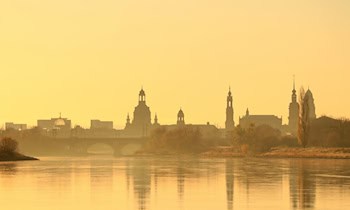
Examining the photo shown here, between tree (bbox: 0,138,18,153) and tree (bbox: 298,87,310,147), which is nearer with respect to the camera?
tree (bbox: 0,138,18,153)

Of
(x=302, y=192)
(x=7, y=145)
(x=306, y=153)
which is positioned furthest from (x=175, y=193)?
(x=306, y=153)

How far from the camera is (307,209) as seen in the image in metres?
42.0

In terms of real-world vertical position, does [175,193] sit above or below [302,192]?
below

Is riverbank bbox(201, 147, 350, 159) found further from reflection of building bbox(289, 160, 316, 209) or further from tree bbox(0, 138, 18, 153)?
reflection of building bbox(289, 160, 316, 209)

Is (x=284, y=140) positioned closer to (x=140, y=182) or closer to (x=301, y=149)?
(x=301, y=149)

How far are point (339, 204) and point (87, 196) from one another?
1594 cm

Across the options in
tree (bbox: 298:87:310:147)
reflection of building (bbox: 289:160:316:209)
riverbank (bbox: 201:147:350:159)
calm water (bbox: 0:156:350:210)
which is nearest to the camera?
calm water (bbox: 0:156:350:210)

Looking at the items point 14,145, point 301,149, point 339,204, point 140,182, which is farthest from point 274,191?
point 301,149

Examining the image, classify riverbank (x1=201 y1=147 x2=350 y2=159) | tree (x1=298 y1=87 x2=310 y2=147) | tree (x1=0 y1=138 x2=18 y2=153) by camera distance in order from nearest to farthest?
tree (x1=0 y1=138 x2=18 y2=153), riverbank (x1=201 y1=147 x2=350 y2=159), tree (x1=298 y1=87 x2=310 y2=147)

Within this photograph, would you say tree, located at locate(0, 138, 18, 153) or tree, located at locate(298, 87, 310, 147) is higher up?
tree, located at locate(298, 87, 310, 147)

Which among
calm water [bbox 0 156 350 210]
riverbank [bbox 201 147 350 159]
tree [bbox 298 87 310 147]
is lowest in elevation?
calm water [bbox 0 156 350 210]

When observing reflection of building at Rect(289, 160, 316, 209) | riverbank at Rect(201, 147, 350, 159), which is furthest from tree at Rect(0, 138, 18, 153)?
reflection of building at Rect(289, 160, 316, 209)

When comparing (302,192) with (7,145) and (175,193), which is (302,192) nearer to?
(175,193)

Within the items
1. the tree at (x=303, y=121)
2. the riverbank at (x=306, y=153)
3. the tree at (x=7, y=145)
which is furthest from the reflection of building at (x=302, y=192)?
the tree at (x=303, y=121)
